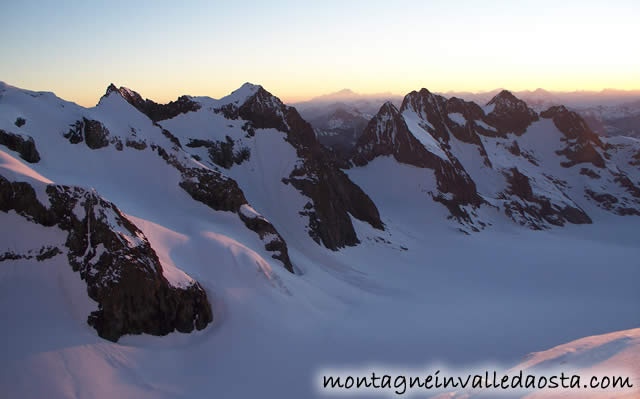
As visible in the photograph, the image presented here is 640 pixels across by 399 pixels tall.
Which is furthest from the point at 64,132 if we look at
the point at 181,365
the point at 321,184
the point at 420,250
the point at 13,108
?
the point at 420,250

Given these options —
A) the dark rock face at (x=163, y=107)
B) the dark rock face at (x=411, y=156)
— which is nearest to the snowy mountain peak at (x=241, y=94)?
the dark rock face at (x=163, y=107)

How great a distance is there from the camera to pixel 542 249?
7719cm

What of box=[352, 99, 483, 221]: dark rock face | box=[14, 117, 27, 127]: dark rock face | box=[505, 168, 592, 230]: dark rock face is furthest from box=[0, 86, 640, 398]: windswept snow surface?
box=[505, 168, 592, 230]: dark rock face

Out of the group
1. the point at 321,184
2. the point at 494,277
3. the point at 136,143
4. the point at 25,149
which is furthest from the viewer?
the point at 321,184

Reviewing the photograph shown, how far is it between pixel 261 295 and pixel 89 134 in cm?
2660

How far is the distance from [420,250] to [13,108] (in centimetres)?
6108

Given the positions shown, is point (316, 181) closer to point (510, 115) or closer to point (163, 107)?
point (163, 107)

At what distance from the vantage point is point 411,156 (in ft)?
326

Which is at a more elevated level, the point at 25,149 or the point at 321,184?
the point at 25,149

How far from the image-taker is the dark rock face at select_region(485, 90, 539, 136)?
146750mm

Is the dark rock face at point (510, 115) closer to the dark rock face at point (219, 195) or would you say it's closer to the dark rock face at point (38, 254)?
the dark rock face at point (219, 195)

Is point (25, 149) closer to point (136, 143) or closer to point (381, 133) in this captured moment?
point (136, 143)

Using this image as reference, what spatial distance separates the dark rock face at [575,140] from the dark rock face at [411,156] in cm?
6347

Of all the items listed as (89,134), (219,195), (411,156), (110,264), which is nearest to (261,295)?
(110,264)
